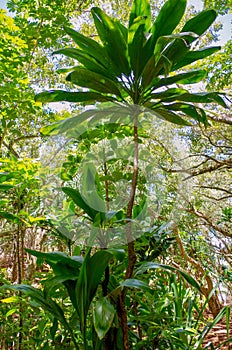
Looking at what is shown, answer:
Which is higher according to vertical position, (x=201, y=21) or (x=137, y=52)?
(x=201, y=21)

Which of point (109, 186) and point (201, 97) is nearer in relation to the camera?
point (201, 97)

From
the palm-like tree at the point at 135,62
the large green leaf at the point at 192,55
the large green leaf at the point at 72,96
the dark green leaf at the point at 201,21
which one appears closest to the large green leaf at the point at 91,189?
the palm-like tree at the point at 135,62

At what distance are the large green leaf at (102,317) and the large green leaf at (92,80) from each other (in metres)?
0.80

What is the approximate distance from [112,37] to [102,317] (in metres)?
0.99

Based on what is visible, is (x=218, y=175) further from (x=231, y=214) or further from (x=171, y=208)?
(x=171, y=208)

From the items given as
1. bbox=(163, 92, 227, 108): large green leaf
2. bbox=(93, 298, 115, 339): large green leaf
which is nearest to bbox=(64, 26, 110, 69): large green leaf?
bbox=(163, 92, 227, 108): large green leaf

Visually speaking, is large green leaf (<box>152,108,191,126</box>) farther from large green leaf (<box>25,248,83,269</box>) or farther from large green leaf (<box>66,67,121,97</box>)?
large green leaf (<box>25,248,83,269</box>)

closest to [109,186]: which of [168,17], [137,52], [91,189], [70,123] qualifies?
[91,189]

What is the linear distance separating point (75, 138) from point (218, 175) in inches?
195

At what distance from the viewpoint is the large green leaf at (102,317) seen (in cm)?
90

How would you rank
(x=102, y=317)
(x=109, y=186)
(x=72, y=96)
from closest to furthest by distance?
(x=102, y=317) < (x=72, y=96) < (x=109, y=186)

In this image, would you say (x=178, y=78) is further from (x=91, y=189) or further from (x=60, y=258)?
(x=60, y=258)

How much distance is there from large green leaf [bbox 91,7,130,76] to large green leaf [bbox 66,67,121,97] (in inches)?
3.4

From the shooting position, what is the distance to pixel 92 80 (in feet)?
4.08
